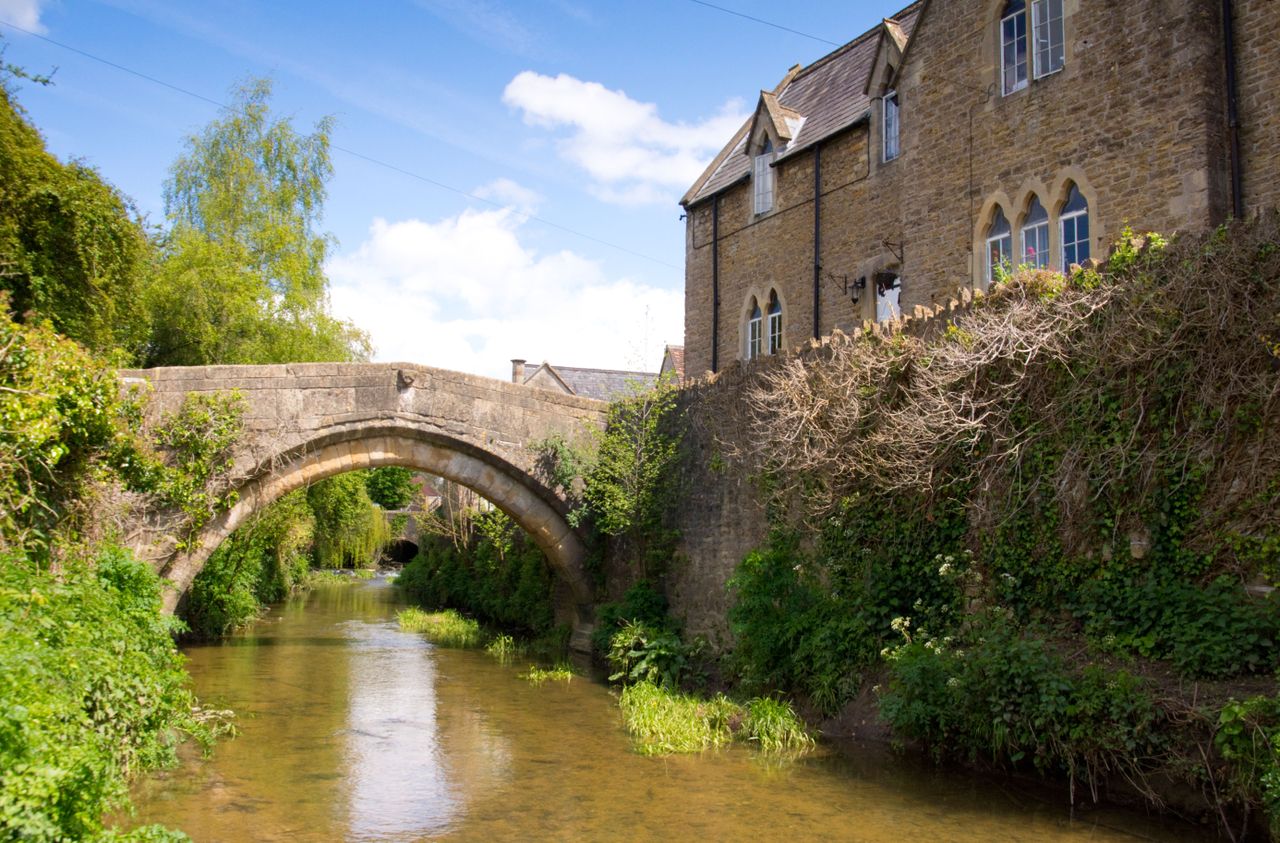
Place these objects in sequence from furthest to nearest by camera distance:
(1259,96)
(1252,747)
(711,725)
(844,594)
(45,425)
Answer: (1259,96), (711,725), (844,594), (45,425), (1252,747)

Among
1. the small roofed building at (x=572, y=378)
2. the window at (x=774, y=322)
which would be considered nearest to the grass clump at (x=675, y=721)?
the window at (x=774, y=322)

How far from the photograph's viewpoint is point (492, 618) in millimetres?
18844

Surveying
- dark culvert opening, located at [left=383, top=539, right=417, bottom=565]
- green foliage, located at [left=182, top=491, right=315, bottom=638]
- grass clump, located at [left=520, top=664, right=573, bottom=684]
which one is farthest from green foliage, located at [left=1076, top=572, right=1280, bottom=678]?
dark culvert opening, located at [left=383, top=539, right=417, bottom=565]

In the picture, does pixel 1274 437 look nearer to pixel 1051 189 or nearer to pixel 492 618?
pixel 1051 189

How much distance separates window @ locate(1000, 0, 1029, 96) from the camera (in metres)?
12.4

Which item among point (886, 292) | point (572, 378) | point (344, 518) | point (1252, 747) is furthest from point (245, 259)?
point (572, 378)

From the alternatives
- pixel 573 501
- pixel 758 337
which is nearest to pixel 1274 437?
pixel 573 501

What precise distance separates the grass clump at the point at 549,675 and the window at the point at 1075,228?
307 inches

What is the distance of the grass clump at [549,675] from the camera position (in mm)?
12688

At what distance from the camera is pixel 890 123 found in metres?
15.5

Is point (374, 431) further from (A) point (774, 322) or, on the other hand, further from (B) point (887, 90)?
(B) point (887, 90)

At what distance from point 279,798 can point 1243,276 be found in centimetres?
768

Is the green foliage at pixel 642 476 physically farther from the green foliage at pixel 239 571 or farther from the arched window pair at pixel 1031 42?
the arched window pair at pixel 1031 42

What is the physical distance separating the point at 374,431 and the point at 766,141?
9.55 metres
